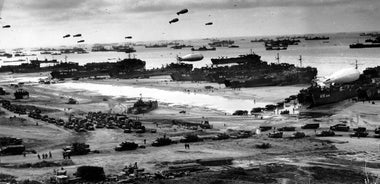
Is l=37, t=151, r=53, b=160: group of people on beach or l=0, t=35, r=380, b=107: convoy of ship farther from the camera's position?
l=0, t=35, r=380, b=107: convoy of ship

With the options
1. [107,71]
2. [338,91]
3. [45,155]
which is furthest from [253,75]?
[45,155]

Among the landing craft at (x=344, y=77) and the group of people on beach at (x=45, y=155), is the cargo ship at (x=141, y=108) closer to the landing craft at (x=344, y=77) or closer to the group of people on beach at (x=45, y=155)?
the landing craft at (x=344, y=77)

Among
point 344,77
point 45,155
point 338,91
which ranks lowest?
point 45,155

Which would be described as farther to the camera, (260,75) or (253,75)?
(253,75)

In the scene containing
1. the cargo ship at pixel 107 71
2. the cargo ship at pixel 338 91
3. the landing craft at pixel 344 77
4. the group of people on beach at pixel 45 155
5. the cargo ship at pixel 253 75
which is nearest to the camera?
the group of people on beach at pixel 45 155

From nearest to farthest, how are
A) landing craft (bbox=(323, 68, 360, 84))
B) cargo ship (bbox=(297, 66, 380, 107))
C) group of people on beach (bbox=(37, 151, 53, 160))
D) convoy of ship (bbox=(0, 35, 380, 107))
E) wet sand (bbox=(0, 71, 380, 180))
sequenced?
A: wet sand (bbox=(0, 71, 380, 180)) → group of people on beach (bbox=(37, 151, 53, 160)) → cargo ship (bbox=(297, 66, 380, 107)) → convoy of ship (bbox=(0, 35, 380, 107)) → landing craft (bbox=(323, 68, 360, 84))

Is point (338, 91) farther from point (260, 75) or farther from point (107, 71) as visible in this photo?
point (107, 71)

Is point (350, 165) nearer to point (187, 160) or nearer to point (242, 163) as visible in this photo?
point (242, 163)

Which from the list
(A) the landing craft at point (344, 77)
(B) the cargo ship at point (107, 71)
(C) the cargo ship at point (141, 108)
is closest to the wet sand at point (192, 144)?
(C) the cargo ship at point (141, 108)

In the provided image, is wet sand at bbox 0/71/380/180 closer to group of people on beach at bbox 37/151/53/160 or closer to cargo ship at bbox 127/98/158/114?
group of people on beach at bbox 37/151/53/160

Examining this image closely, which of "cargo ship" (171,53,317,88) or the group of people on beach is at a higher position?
"cargo ship" (171,53,317,88)

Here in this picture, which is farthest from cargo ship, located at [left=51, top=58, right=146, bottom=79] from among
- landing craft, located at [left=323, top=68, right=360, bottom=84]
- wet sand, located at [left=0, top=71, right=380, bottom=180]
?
landing craft, located at [left=323, top=68, right=360, bottom=84]

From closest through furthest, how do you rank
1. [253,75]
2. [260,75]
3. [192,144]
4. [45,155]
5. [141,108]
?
[45,155]
[192,144]
[141,108]
[260,75]
[253,75]

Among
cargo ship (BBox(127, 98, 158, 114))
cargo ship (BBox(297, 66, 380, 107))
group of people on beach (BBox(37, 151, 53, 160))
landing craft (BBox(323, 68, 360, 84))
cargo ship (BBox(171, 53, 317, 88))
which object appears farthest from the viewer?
cargo ship (BBox(171, 53, 317, 88))
